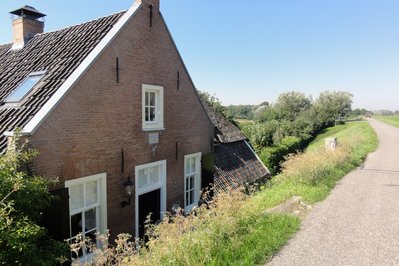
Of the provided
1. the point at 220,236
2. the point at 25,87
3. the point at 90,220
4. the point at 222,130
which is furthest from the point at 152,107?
the point at 222,130

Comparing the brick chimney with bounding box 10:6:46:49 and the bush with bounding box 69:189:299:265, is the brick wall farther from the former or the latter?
the brick chimney with bounding box 10:6:46:49

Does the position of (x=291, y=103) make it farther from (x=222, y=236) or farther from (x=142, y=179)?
(x=222, y=236)

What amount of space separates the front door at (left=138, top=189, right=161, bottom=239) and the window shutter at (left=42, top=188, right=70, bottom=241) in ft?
10.9

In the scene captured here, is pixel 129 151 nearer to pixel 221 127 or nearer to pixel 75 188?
pixel 75 188

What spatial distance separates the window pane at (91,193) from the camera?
7991 mm

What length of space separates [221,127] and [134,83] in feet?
30.3

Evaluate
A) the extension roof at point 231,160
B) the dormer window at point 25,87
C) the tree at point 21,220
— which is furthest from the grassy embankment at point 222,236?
the extension roof at point 231,160

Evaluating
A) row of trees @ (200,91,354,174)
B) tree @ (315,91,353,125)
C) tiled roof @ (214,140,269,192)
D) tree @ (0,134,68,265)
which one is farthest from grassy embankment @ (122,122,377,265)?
tree @ (315,91,353,125)

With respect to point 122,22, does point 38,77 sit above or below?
below

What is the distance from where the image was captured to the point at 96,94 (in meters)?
7.93

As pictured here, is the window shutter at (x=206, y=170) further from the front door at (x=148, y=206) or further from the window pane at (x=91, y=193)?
the window pane at (x=91, y=193)

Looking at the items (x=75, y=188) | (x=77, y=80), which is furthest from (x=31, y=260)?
(x=77, y=80)

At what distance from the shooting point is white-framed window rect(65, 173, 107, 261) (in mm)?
7578

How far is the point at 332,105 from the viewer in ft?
233
